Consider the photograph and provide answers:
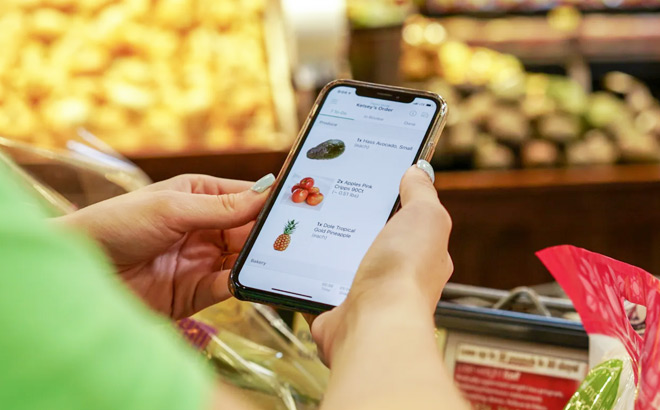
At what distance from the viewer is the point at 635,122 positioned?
3.32 metres

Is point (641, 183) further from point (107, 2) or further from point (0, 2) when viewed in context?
point (0, 2)

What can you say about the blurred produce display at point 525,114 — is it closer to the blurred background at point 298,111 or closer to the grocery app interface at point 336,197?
the blurred background at point 298,111

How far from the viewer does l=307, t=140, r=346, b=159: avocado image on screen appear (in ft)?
3.17

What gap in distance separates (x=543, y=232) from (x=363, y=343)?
242 cm

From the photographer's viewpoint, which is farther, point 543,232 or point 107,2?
point 107,2

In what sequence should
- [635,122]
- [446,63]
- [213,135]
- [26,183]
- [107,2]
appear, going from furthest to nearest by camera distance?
[446,63], [635,122], [107,2], [213,135], [26,183]

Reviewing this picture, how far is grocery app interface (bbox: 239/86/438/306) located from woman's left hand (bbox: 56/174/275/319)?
6 cm

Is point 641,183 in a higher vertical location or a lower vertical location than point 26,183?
lower

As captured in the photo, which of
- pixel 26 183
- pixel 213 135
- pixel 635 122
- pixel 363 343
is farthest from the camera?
pixel 635 122

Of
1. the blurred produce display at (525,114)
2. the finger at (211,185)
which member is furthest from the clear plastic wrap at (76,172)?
the blurred produce display at (525,114)

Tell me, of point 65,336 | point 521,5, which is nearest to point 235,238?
point 65,336

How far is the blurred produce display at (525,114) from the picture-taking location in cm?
306

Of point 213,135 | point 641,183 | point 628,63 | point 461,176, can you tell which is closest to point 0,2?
point 213,135

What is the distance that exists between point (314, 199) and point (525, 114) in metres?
2.48
